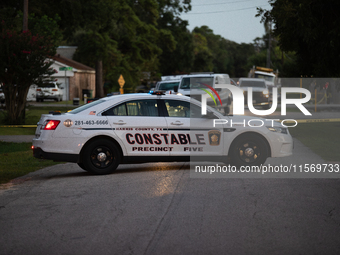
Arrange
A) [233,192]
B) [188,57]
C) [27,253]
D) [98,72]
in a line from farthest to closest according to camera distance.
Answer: [188,57]
[98,72]
[233,192]
[27,253]

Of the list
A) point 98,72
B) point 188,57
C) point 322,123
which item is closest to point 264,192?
point 322,123

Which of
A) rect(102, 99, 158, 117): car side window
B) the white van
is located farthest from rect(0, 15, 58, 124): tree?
rect(102, 99, 158, 117): car side window

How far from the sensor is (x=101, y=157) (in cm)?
1062

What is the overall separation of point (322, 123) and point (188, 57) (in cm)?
5831

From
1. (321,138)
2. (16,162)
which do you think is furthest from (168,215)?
(321,138)

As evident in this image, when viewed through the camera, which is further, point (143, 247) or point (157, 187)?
point (157, 187)

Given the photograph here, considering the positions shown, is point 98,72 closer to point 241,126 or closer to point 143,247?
point 241,126

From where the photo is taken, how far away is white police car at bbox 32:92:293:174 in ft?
34.4

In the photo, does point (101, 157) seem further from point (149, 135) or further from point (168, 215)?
point (168, 215)

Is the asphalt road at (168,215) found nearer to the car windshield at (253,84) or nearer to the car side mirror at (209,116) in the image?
the car side mirror at (209,116)

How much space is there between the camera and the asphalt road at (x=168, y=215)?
5.79 meters

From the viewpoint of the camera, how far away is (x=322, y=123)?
1022 inches

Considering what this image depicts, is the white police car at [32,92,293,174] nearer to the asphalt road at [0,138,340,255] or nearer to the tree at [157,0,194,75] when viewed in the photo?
the asphalt road at [0,138,340,255]

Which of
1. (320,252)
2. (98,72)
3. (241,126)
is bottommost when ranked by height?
(320,252)
